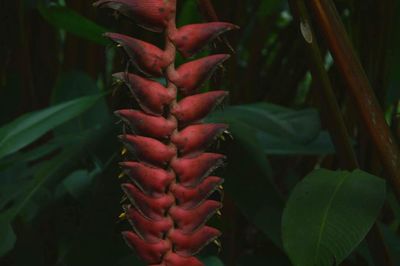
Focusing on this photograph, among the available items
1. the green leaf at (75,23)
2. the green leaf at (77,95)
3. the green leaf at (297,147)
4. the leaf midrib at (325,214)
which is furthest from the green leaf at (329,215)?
the green leaf at (77,95)

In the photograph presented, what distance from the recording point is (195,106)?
1.17ft

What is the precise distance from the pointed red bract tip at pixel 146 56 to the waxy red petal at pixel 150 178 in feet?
0.14

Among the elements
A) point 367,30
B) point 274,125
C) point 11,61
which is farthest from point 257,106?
point 11,61

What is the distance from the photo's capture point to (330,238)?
0.53 metres

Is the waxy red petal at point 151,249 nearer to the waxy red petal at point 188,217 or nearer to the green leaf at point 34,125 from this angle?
the waxy red petal at point 188,217

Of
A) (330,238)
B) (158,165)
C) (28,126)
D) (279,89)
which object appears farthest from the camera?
(279,89)

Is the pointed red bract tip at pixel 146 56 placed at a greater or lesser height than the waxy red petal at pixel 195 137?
greater

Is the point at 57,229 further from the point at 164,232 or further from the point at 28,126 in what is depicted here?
the point at 164,232

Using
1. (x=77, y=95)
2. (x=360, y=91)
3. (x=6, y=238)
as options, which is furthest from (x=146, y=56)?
(x=77, y=95)

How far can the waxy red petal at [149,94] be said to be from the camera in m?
0.34

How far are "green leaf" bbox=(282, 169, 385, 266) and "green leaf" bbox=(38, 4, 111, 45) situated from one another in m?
0.26

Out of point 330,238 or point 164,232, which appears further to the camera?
point 330,238

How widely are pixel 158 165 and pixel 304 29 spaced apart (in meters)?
0.25

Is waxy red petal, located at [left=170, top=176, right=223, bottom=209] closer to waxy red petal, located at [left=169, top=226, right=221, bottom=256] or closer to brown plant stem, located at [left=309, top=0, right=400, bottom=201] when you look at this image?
waxy red petal, located at [left=169, top=226, right=221, bottom=256]
